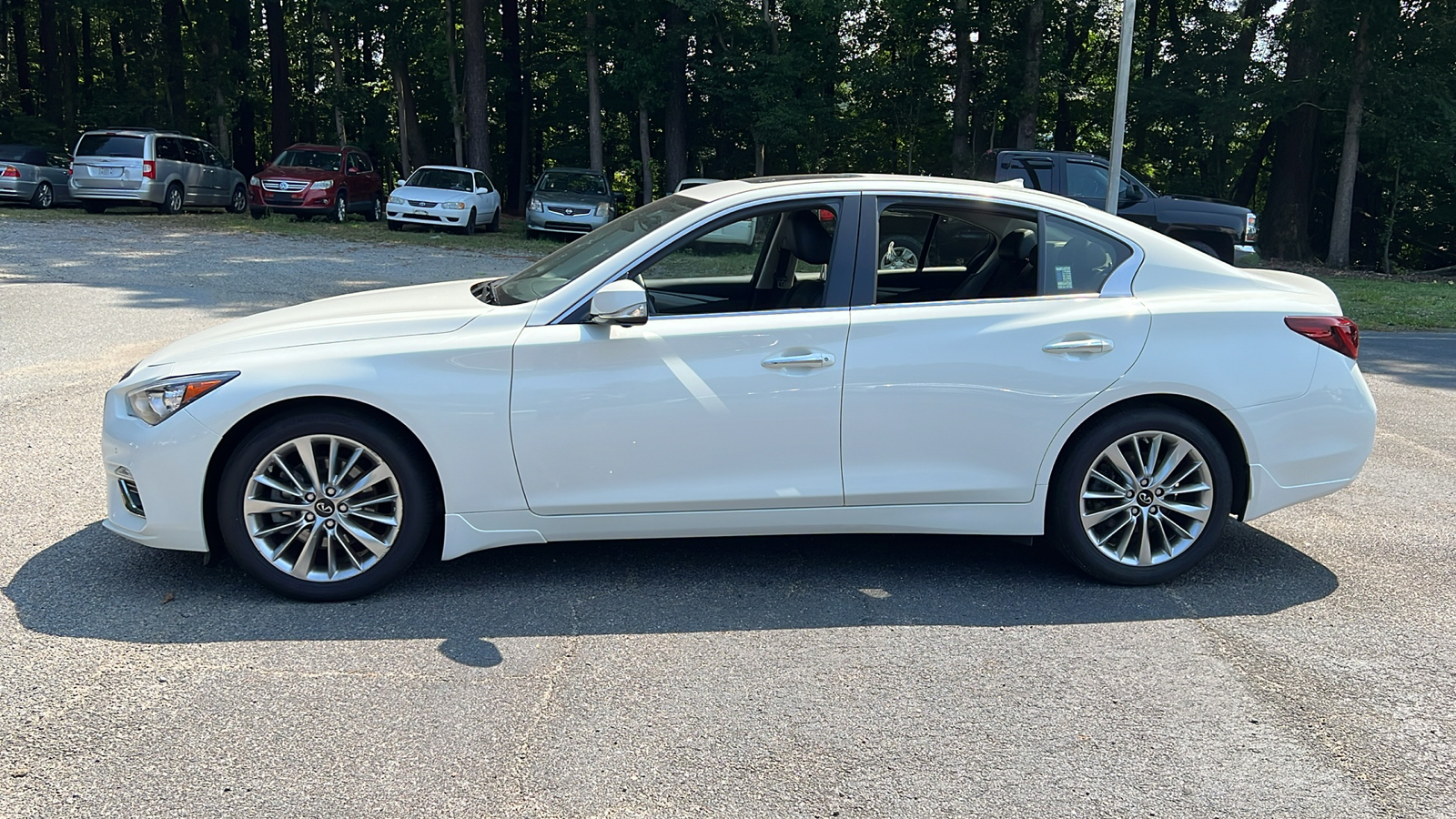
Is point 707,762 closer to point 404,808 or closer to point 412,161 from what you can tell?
point 404,808

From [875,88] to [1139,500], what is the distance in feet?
92.5

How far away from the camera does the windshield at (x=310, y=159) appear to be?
26.0 meters

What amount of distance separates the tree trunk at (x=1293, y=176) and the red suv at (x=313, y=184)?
20831mm

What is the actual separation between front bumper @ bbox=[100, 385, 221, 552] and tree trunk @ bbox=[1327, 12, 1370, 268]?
25864 millimetres

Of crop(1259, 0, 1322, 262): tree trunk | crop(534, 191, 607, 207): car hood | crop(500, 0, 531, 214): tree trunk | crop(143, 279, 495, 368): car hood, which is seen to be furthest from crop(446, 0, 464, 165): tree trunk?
crop(143, 279, 495, 368): car hood

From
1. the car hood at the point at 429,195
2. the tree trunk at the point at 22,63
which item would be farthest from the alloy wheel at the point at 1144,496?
the tree trunk at the point at 22,63

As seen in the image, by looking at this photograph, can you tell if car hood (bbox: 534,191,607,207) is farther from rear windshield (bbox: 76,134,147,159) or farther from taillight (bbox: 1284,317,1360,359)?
taillight (bbox: 1284,317,1360,359)

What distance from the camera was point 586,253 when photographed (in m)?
5.05

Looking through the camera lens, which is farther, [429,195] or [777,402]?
[429,195]

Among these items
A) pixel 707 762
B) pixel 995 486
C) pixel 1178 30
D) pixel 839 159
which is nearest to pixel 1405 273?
pixel 1178 30

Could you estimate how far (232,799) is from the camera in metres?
3.09

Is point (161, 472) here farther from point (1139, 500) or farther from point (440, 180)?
point (440, 180)

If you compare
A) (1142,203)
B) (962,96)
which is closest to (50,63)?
(962,96)

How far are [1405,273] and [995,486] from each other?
25.6 meters
